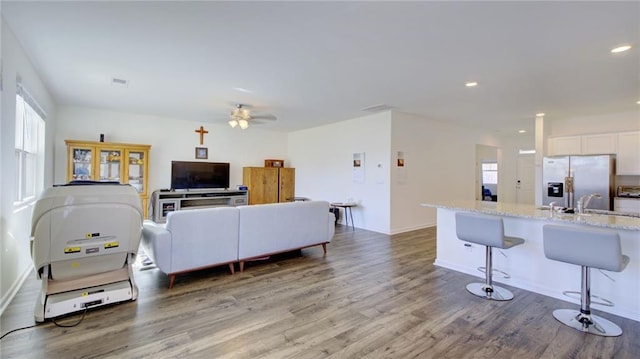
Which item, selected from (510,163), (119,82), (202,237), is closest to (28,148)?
(119,82)

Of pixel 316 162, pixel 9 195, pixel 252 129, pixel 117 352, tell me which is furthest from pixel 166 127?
pixel 117 352

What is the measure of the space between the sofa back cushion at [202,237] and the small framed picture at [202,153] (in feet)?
13.8

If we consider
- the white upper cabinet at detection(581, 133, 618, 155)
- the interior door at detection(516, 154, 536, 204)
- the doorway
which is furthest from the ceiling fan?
the interior door at detection(516, 154, 536, 204)

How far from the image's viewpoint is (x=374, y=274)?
3.68 meters

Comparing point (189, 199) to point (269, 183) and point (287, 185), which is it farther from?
point (287, 185)

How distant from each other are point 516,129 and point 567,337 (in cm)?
687

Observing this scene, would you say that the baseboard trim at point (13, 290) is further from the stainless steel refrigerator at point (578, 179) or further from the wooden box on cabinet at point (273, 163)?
the stainless steel refrigerator at point (578, 179)

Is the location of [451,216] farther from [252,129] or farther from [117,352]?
[252,129]

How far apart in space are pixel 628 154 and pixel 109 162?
9793 millimetres

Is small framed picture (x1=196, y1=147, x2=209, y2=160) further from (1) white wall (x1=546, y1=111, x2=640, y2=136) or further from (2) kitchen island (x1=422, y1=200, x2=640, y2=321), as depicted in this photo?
(1) white wall (x1=546, y1=111, x2=640, y2=136)

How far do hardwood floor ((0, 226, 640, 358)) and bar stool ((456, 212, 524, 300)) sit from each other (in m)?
0.14

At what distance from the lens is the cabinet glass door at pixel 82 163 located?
561 cm

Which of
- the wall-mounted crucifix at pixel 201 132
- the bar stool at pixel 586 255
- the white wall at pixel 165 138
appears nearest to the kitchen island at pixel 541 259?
the bar stool at pixel 586 255

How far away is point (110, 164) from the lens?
5.92 m
